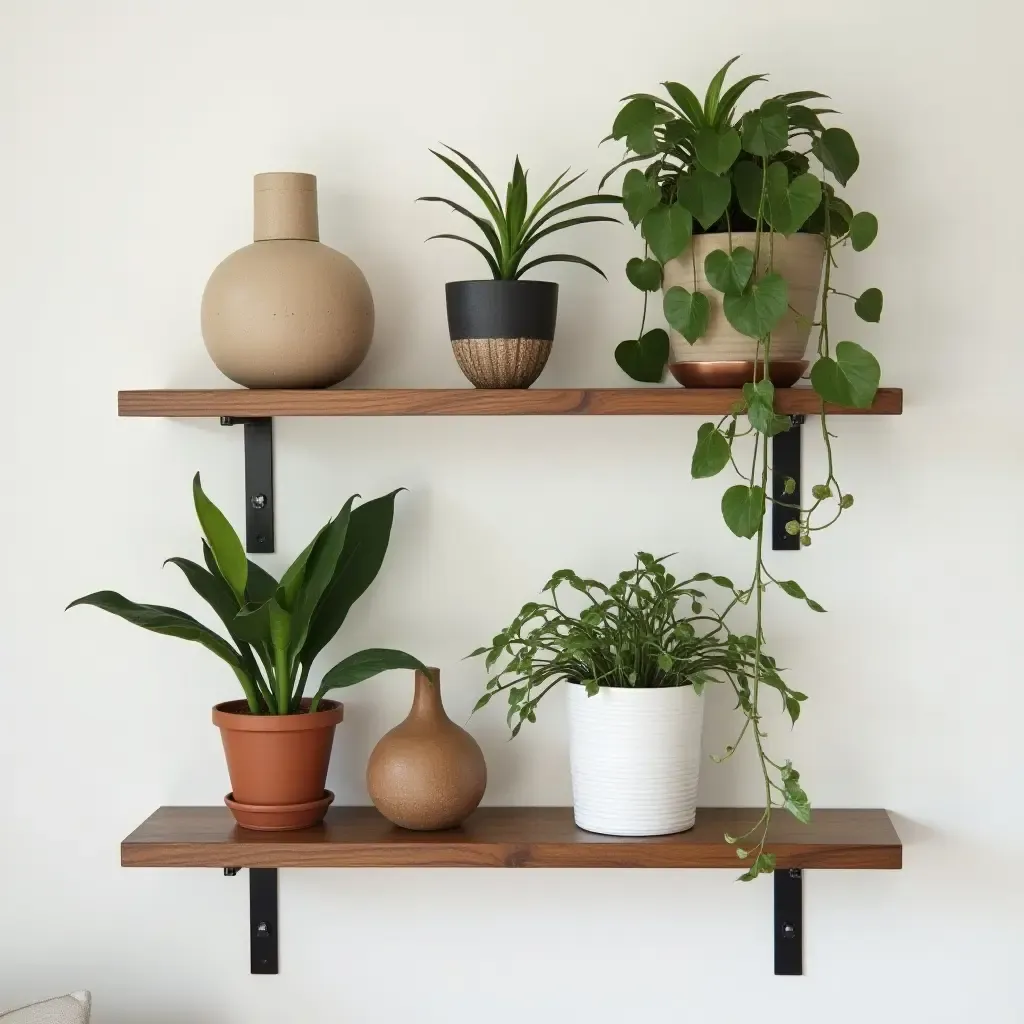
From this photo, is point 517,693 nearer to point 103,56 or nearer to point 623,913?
point 623,913

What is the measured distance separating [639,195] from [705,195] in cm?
6

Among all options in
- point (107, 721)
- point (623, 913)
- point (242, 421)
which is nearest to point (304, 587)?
point (242, 421)

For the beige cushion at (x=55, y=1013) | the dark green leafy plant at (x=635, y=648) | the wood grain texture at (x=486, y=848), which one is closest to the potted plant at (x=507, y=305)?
the dark green leafy plant at (x=635, y=648)

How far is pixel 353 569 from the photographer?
130 cm

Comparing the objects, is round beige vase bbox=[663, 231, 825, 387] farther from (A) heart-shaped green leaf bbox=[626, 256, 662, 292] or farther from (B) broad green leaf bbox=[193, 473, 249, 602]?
(B) broad green leaf bbox=[193, 473, 249, 602]

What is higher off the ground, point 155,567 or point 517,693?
point 155,567

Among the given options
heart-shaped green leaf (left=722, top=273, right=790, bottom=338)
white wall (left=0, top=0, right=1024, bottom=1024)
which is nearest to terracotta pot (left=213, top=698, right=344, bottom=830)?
white wall (left=0, top=0, right=1024, bottom=1024)

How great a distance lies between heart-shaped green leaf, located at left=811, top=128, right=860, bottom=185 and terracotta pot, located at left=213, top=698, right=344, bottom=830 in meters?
0.72

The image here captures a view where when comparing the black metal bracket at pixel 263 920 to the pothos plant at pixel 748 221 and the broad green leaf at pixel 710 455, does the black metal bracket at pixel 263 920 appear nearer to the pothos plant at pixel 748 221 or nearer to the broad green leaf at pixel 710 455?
the pothos plant at pixel 748 221

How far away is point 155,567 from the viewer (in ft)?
4.49

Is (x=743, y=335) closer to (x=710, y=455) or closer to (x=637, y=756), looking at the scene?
(x=710, y=455)

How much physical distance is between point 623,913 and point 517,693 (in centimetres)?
32

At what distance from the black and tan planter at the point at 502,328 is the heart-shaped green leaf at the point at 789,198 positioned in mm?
221

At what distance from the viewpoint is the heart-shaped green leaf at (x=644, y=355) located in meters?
1.29
